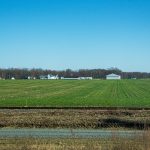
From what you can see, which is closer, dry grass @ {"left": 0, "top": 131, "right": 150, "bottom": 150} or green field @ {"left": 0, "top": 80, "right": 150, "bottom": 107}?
dry grass @ {"left": 0, "top": 131, "right": 150, "bottom": 150}

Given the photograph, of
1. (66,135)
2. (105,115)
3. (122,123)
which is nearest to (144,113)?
(105,115)

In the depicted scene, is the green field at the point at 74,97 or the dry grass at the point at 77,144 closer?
the dry grass at the point at 77,144

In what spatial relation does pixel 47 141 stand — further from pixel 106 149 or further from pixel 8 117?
pixel 8 117

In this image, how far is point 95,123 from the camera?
25953 mm

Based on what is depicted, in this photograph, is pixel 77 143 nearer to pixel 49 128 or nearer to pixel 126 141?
pixel 126 141

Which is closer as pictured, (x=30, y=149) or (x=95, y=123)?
(x=30, y=149)

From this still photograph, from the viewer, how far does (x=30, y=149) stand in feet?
48.8

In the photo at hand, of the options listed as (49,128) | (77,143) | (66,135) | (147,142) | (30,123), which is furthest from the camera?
(30,123)

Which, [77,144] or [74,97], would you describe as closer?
[77,144]

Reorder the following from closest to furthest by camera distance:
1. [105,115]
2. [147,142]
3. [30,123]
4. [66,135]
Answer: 1. [147,142]
2. [66,135]
3. [30,123]
4. [105,115]

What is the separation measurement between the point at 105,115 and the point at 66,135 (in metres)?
10.6

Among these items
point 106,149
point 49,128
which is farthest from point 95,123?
point 106,149

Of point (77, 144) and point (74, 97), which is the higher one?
point (74, 97)

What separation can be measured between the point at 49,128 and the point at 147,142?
10.4 metres
